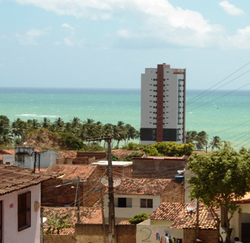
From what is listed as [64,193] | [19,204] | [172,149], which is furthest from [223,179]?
[172,149]

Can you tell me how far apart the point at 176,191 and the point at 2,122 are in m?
82.3

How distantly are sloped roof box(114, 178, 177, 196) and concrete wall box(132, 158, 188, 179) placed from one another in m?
11.1

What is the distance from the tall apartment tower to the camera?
19400 centimetres

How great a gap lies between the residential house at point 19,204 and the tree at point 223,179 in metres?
9.81

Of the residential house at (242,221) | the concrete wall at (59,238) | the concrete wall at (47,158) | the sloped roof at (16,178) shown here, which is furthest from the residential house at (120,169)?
the sloped roof at (16,178)

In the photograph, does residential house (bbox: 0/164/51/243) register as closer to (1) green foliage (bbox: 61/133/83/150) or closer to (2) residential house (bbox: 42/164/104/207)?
(2) residential house (bbox: 42/164/104/207)

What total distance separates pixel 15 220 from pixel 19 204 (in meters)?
0.43

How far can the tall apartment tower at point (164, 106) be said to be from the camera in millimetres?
194000

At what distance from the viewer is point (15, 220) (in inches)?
494

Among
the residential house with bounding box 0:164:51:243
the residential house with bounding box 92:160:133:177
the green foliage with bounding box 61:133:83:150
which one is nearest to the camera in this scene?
the residential house with bounding box 0:164:51:243

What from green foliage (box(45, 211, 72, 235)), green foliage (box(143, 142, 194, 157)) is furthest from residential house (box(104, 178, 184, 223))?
green foliage (box(143, 142, 194, 157))

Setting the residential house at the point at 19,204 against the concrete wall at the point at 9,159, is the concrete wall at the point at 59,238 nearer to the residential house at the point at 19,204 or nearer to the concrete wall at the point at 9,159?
the residential house at the point at 19,204

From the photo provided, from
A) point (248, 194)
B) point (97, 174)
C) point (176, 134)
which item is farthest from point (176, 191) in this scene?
point (176, 134)

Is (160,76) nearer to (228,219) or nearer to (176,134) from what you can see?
(176,134)
